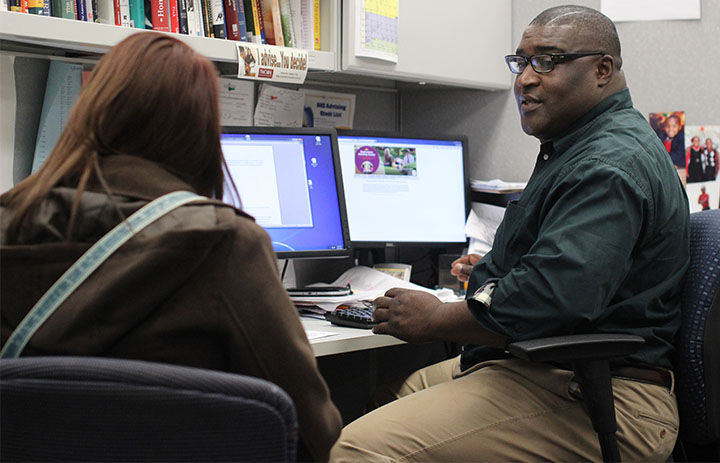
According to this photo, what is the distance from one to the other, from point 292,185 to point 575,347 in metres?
0.77

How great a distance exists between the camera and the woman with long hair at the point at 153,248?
0.78m

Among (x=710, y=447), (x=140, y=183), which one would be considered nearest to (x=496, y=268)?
(x=710, y=447)

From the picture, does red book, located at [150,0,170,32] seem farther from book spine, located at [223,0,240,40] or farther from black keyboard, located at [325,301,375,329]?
black keyboard, located at [325,301,375,329]

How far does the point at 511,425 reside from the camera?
126 centimetres

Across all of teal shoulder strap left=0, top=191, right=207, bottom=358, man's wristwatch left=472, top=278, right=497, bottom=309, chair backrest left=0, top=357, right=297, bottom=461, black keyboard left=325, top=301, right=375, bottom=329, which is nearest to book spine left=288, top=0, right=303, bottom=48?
black keyboard left=325, top=301, right=375, bottom=329

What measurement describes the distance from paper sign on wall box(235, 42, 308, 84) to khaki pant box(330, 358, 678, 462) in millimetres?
730

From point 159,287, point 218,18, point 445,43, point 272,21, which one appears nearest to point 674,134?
point 445,43

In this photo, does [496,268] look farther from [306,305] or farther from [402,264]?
[402,264]

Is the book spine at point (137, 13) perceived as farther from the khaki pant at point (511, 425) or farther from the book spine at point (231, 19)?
the khaki pant at point (511, 425)

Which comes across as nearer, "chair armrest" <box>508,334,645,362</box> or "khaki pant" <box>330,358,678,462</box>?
"chair armrest" <box>508,334,645,362</box>

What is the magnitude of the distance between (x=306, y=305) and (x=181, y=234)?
0.86 metres

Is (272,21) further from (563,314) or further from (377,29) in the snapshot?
(563,314)

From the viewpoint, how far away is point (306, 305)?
1.61 metres

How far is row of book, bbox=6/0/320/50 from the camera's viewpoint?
4.80 feet
